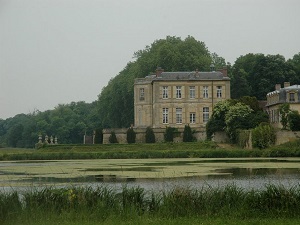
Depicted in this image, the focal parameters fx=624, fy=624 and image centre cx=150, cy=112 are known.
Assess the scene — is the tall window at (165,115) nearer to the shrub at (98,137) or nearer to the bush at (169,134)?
the bush at (169,134)

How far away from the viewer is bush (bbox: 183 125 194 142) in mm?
50062

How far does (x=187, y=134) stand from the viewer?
50250mm

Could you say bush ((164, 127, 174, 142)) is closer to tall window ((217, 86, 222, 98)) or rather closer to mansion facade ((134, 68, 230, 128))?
mansion facade ((134, 68, 230, 128))

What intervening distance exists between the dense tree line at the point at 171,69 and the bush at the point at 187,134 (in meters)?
6.19

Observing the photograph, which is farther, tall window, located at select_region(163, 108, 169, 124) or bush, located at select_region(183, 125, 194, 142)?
tall window, located at select_region(163, 108, 169, 124)

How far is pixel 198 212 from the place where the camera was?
11.7 metres

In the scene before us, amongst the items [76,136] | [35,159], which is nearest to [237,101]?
[35,159]

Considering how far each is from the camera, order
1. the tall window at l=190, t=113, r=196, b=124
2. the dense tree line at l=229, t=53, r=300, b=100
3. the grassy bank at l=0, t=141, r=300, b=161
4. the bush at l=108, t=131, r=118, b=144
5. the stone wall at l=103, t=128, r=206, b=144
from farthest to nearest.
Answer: the dense tree line at l=229, t=53, r=300, b=100, the tall window at l=190, t=113, r=196, b=124, the bush at l=108, t=131, r=118, b=144, the stone wall at l=103, t=128, r=206, b=144, the grassy bank at l=0, t=141, r=300, b=161

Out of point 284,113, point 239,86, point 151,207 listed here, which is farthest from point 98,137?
point 151,207

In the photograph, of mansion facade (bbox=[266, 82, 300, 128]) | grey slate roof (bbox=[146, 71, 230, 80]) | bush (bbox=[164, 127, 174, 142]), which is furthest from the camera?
grey slate roof (bbox=[146, 71, 230, 80])

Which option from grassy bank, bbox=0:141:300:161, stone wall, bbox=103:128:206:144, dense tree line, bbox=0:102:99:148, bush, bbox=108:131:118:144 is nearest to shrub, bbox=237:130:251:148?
grassy bank, bbox=0:141:300:161

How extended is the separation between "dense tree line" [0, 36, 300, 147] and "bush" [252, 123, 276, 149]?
555cm

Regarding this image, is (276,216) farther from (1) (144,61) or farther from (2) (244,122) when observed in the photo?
(1) (144,61)

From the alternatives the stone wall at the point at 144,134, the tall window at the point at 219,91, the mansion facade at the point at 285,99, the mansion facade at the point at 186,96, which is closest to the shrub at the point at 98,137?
the stone wall at the point at 144,134
